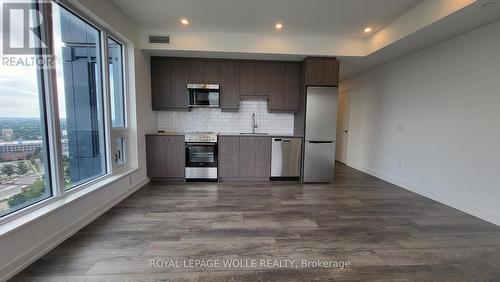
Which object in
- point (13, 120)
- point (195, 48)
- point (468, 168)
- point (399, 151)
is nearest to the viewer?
point (13, 120)

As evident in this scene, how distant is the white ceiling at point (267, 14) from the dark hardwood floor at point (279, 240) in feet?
9.12

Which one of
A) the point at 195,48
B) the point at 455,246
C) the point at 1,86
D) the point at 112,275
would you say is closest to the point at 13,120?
the point at 1,86

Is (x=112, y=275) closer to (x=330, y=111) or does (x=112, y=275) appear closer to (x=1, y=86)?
(x=1, y=86)

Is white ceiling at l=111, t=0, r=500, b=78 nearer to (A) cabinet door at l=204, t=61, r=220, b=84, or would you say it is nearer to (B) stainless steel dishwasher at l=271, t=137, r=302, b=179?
(A) cabinet door at l=204, t=61, r=220, b=84

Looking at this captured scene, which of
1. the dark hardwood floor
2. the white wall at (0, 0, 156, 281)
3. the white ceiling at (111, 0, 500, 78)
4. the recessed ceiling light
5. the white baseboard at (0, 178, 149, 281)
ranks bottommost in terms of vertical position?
the dark hardwood floor

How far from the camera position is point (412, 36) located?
2979 mm

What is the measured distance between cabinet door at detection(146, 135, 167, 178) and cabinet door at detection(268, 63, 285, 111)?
7.59 feet

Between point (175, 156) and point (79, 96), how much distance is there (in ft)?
5.92

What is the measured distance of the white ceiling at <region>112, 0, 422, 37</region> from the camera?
9.01 feet

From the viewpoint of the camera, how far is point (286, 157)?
412cm

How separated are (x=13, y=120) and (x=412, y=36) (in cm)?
472

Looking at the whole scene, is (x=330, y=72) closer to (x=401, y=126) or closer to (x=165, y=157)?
(x=401, y=126)

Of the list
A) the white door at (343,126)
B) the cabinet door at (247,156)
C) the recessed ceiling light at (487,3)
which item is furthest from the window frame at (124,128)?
the white door at (343,126)

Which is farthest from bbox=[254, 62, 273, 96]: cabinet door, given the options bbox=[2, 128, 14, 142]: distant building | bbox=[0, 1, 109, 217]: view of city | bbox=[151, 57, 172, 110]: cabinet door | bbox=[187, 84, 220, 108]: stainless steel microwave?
bbox=[2, 128, 14, 142]: distant building
